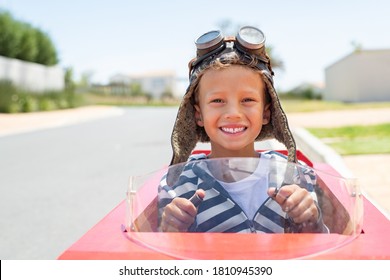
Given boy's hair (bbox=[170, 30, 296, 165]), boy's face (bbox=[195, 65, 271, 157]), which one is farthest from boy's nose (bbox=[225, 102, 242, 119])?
boy's hair (bbox=[170, 30, 296, 165])

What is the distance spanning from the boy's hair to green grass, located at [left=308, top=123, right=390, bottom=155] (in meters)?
5.62

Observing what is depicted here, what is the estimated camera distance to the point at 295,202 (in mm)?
1727

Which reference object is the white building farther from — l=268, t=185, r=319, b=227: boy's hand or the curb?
l=268, t=185, r=319, b=227: boy's hand

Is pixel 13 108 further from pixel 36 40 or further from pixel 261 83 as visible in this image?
pixel 261 83

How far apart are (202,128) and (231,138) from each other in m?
0.34

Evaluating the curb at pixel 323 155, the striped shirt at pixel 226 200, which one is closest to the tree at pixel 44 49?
the curb at pixel 323 155

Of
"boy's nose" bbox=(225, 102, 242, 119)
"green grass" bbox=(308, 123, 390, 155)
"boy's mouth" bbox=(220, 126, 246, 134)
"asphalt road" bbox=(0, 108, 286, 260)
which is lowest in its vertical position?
"asphalt road" bbox=(0, 108, 286, 260)

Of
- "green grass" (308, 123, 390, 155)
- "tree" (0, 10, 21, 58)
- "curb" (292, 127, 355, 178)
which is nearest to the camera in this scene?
"curb" (292, 127, 355, 178)

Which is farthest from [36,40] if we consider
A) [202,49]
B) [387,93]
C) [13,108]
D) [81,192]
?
[202,49]

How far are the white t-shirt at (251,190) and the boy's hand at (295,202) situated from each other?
0.06 m

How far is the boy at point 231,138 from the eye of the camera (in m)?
1.76

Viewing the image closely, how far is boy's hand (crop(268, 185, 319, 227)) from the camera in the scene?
1723 millimetres

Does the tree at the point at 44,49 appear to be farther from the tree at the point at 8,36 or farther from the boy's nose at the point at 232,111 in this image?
the boy's nose at the point at 232,111
